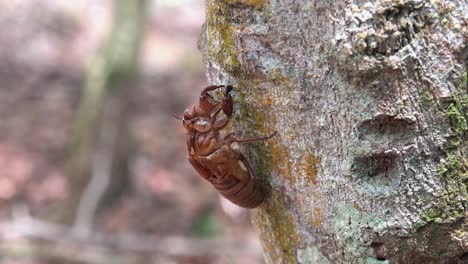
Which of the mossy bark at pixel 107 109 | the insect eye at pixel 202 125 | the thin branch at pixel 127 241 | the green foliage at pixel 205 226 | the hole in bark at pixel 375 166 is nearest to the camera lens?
the hole in bark at pixel 375 166

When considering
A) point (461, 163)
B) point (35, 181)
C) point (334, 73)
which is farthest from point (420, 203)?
point (35, 181)

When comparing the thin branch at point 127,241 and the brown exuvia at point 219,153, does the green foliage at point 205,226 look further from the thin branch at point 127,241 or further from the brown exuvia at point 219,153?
the brown exuvia at point 219,153

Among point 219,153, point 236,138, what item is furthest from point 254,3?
point 219,153

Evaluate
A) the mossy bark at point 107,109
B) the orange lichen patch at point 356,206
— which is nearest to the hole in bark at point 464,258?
the orange lichen patch at point 356,206

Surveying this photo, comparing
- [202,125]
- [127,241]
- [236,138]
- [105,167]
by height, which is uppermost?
[105,167]

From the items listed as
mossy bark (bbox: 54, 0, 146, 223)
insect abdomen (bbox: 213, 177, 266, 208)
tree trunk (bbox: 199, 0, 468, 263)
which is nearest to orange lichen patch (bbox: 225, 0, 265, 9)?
tree trunk (bbox: 199, 0, 468, 263)

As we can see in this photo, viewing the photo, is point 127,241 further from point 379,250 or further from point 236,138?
point 379,250
